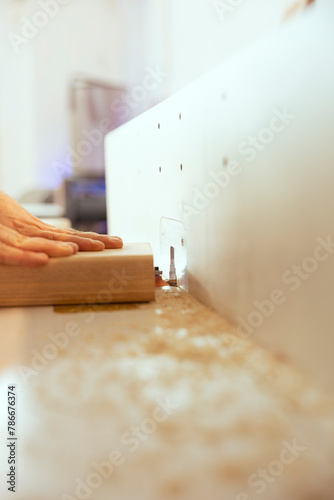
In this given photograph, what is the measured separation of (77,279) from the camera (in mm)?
709

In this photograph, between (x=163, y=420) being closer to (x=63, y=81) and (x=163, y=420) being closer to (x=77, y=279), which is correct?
(x=77, y=279)

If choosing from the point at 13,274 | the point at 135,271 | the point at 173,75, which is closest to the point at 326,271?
the point at 135,271

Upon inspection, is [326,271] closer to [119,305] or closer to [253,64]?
[253,64]

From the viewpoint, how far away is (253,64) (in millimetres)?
542
